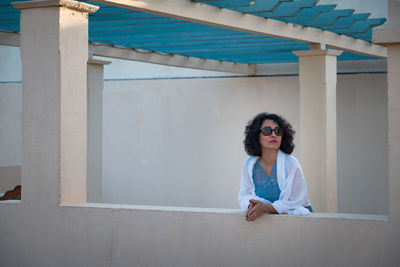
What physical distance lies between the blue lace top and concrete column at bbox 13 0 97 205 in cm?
143

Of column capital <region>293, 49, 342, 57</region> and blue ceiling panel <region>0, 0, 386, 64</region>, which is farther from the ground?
blue ceiling panel <region>0, 0, 386, 64</region>

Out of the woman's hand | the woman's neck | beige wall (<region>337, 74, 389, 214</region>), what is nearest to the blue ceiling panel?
beige wall (<region>337, 74, 389, 214</region>)

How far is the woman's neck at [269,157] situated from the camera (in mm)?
4871

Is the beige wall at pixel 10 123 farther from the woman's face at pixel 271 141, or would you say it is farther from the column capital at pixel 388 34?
the column capital at pixel 388 34

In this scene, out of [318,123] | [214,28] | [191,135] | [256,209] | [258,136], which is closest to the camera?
[256,209]

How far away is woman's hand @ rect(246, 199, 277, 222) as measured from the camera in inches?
173

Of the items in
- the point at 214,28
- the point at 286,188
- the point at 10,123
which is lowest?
the point at 286,188

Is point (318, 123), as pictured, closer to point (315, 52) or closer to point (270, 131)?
point (315, 52)

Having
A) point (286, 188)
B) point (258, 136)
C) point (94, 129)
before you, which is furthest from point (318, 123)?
point (286, 188)

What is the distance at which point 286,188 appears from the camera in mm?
4625

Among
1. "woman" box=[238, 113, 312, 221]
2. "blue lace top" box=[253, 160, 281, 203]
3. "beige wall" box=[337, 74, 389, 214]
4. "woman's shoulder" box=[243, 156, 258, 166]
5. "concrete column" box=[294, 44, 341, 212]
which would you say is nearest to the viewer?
"woman" box=[238, 113, 312, 221]

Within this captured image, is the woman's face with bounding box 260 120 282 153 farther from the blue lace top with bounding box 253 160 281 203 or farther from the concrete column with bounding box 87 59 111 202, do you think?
the concrete column with bounding box 87 59 111 202

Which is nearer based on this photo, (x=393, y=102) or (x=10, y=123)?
(x=393, y=102)

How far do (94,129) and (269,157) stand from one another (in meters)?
7.14
